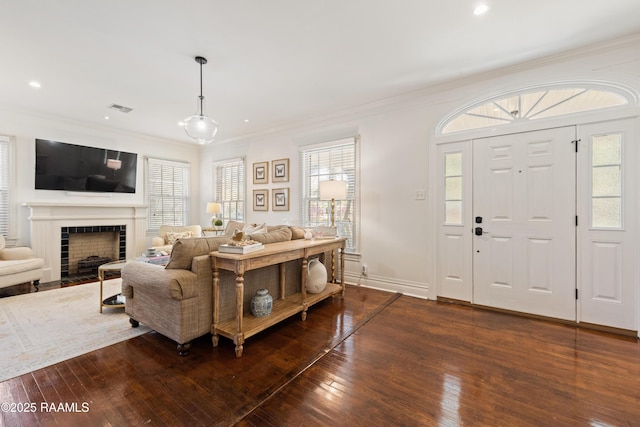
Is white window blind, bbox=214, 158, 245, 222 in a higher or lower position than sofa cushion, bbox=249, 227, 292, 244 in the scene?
higher

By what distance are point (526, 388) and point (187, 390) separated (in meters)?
2.24

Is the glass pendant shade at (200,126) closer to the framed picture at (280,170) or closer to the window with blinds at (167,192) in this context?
the framed picture at (280,170)

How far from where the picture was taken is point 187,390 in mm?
1785

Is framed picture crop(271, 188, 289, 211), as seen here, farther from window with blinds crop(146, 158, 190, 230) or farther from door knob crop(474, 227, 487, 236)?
door knob crop(474, 227, 487, 236)

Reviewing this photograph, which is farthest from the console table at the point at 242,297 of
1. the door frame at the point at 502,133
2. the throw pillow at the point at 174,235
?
the throw pillow at the point at 174,235

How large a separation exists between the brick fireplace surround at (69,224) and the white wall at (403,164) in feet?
13.3

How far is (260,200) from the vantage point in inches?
220

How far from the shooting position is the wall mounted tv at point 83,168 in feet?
15.0

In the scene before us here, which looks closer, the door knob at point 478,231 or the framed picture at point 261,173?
the door knob at point 478,231

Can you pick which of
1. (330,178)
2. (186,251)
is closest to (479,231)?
(330,178)

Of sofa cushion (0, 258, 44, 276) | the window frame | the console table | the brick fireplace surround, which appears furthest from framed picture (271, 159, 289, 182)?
the window frame

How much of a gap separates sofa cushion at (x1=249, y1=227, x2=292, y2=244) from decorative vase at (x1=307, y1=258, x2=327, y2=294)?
46 centimetres

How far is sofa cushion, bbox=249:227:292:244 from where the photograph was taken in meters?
2.85

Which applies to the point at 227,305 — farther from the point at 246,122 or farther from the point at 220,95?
the point at 246,122
